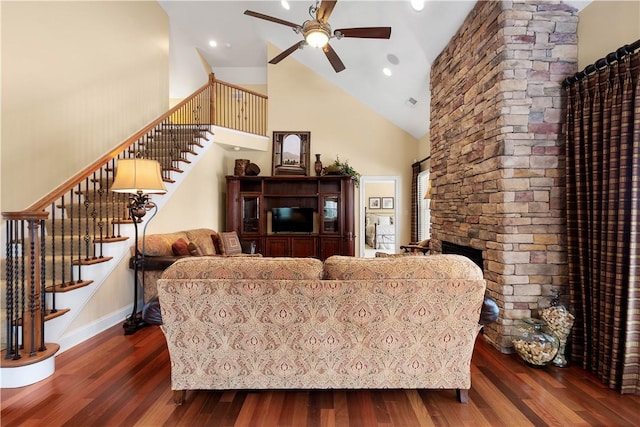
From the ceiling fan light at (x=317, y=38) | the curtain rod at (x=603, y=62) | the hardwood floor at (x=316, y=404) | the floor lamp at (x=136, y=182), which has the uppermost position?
the ceiling fan light at (x=317, y=38)

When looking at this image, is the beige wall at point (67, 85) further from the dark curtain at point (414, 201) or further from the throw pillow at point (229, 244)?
the dark curtain at point (414, 201)

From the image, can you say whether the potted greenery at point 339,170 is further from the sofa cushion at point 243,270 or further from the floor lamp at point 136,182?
the sofa cushion at point 243,270

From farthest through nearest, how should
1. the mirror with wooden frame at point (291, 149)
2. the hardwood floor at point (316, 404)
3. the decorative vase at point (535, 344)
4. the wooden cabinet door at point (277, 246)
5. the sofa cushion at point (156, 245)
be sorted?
the mirror with wooden frame at point (291, 149) < the wooden cabinet door at point (277, 246) < the sofa cushion at point (156, 245) < the decorative vase at point (535, 344) < the hardwood floor at point (316, 404)

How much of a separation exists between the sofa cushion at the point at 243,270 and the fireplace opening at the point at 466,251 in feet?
6.80

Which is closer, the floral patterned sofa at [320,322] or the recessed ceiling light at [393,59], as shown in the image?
the floral patterned sofa at [320,322]

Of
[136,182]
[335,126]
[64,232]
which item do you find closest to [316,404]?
[136,182]

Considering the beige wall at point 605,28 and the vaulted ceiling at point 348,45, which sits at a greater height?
the vaulted ceiling at point 348,45

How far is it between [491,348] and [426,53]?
3.80 m

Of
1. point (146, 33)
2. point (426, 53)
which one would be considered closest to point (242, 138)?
point (146, 33)

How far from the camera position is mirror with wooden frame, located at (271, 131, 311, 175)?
7258mm

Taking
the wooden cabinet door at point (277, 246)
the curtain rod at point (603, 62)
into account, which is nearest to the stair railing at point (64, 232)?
the wooden cabinet door at point (277, 246)

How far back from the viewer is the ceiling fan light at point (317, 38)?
337 centimetres

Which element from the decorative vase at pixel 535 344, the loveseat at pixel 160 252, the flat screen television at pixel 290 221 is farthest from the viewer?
the flat screen television at pixel 290 221

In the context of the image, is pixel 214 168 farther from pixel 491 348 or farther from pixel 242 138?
pixel 491 348
